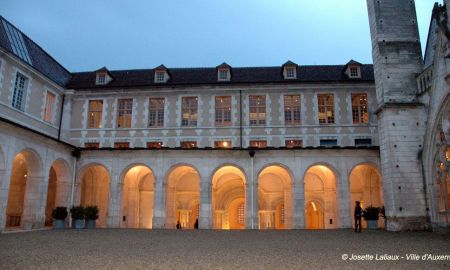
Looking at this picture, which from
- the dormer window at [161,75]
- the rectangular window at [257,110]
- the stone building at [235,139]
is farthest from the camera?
the dormer window at [161,75]

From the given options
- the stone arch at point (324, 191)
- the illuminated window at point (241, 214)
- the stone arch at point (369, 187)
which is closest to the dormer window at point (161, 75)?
the illuminated window at point (241, 214)

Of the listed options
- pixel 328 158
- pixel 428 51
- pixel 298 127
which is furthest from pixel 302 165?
pixel 428 51

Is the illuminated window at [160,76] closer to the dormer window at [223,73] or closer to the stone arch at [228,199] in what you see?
the dormer window at [223,73]

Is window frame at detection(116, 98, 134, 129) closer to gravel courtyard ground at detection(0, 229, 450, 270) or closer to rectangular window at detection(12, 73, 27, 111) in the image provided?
rectangular window at detection(12, 73, 27, 111)

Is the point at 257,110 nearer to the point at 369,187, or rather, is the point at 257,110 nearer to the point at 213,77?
the point at 213,77

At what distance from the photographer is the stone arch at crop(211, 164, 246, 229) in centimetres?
2412

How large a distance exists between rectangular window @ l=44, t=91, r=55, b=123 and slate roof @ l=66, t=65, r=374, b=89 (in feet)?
6.09

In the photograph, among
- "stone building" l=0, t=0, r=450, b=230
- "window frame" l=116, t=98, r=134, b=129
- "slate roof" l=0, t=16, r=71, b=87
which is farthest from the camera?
"window frame" l=116, t=98, r=134, b=129

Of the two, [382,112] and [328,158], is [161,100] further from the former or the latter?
[382,112]

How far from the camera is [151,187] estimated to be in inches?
968

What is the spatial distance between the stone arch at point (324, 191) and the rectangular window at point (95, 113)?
49.4ft

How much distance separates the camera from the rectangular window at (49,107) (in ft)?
78.0

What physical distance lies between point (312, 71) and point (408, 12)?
9.19 metres

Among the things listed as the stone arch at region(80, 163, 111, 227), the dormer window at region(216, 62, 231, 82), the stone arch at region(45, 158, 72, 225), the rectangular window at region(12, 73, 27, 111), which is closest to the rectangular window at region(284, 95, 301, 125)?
the dormer window at region(216, 62, 231, 82)
